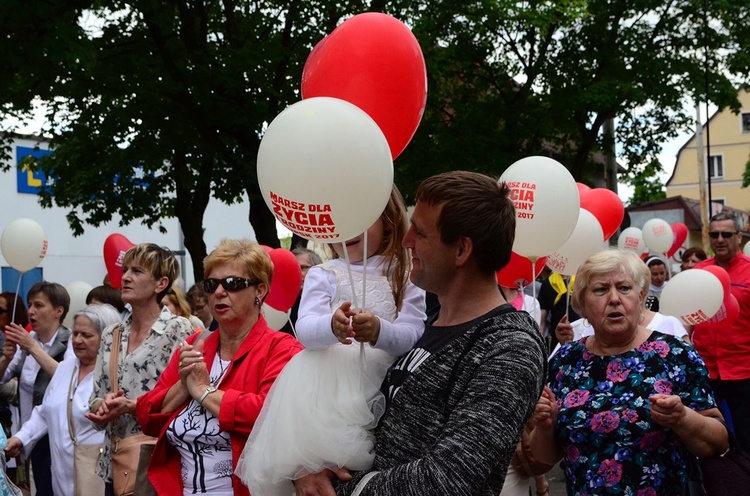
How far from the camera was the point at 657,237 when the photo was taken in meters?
14.4

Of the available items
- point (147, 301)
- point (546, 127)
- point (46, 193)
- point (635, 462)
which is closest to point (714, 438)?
point (635, 462)

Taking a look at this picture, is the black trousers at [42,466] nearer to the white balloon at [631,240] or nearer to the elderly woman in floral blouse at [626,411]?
the elderly woman in floral blouse at [626,411]

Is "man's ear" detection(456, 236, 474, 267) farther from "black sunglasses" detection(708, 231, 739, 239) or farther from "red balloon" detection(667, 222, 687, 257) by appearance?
"red balloon" detection(667, 222, 687, 257)

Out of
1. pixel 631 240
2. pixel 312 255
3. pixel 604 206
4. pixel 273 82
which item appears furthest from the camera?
pixel 631 240

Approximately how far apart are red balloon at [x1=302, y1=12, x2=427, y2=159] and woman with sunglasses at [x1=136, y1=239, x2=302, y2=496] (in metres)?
1.08

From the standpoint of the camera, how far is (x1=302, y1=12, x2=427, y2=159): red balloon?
10.6ft

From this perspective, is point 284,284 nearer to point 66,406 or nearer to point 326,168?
point 66,406

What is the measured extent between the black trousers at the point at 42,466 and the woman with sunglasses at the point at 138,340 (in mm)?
1422

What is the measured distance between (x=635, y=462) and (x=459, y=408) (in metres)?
1.44

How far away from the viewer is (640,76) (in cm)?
1786

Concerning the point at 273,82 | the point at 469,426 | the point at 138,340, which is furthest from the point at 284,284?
the point at 273,82

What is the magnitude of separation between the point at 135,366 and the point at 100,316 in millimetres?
979

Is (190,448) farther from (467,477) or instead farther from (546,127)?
(546,127)

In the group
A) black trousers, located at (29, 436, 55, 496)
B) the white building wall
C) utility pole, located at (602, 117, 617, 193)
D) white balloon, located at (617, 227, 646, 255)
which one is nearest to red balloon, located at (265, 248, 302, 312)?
black trousers, located at (29, 436, 55, 496)
